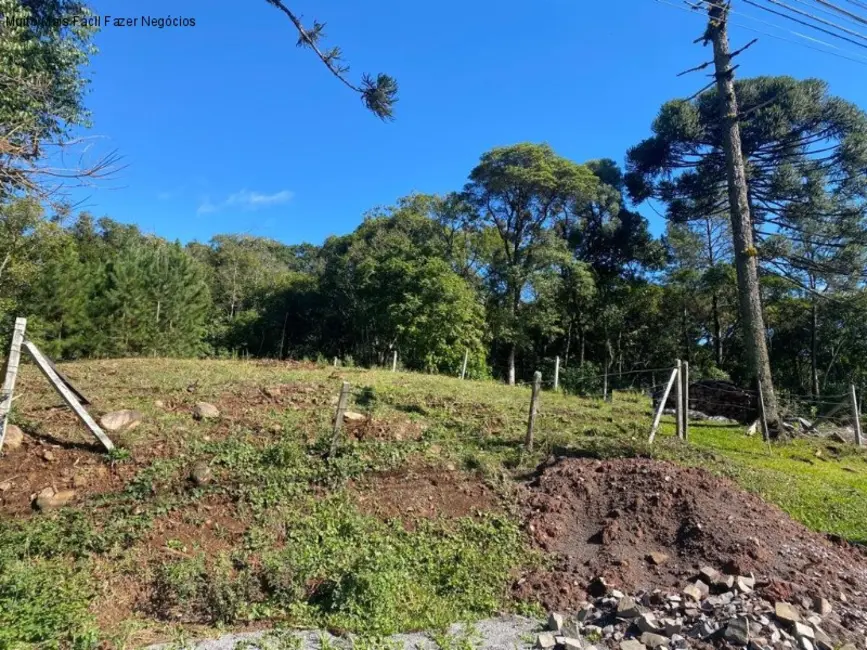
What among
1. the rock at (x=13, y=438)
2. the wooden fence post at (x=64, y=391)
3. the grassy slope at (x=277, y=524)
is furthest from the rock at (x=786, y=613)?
the rock at (x=13, y=438)

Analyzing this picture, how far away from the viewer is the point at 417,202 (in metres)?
27.6

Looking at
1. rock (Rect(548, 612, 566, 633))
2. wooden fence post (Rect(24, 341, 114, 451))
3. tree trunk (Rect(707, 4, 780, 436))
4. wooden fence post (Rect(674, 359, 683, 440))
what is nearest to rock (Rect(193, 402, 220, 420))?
wooden fence post (Rect(24, 341, 114, 451))

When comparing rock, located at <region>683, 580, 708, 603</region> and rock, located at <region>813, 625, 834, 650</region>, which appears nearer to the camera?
rock, located at <region>813, 625, 834, 650</region>

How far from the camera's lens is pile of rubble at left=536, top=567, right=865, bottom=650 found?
3.21m

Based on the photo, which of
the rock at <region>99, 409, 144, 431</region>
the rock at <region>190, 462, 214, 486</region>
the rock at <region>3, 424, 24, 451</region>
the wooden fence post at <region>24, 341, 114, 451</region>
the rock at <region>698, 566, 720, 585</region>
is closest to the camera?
the rock at <region>698, 566, 720, 585</region>

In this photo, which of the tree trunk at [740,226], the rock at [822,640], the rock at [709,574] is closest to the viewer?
the rock at [822,640]

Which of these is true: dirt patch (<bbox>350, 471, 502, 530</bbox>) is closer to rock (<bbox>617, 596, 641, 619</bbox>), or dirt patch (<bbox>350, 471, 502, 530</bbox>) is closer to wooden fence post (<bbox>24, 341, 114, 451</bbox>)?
rock (<bbox>617, 596, 641, 619</bbox>)

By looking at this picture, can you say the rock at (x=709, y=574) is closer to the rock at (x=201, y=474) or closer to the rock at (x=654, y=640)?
the rock at (x=654, y=640)

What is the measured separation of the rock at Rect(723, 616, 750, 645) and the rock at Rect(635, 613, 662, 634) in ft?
1.29

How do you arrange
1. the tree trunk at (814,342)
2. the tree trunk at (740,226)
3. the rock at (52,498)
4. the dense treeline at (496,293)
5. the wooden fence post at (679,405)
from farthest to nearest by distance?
the tree trunk at (814,342) < the dense treeline at (496,293) < the tree trunk at (740,226) < the wooden fence post at (679,405) < the rock at (52,498)

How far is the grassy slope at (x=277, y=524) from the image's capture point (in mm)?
3588

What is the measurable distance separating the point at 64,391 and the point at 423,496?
3.72m

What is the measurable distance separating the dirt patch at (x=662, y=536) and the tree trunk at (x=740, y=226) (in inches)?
239

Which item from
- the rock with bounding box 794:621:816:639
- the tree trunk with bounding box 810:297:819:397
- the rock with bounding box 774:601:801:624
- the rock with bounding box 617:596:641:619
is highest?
the tree trunk with bounding box 810:297:819:397
